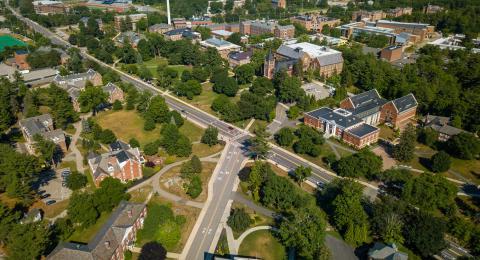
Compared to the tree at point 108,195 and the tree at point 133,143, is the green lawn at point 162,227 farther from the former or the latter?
the tree at point 133,143

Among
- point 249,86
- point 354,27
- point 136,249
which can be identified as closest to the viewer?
point 136,249

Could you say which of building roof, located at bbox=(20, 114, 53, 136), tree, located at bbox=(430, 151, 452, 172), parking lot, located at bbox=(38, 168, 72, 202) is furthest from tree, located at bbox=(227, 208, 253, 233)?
building roof, located at bbox=(20, 114, 53, 136)

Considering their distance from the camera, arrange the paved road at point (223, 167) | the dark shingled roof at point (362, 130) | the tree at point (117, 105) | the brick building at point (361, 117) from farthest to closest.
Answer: the tree at point (117, 105) → the brick building at point (361, 117) → the dark shingled roof at point (362, 130) → the paved road at point (223, 167)

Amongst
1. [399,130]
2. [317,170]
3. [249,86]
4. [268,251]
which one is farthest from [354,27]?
[268,251]

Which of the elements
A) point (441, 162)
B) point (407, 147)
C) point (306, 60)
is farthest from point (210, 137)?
point (306, 60)

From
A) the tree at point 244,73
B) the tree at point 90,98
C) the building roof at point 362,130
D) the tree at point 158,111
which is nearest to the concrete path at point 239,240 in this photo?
the building roof at point 362,130

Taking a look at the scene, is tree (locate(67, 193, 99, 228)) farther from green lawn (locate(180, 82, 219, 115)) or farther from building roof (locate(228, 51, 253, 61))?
building roof (locate(228, 51, 253, 61))

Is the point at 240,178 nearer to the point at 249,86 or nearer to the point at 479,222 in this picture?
the point at 479,222
